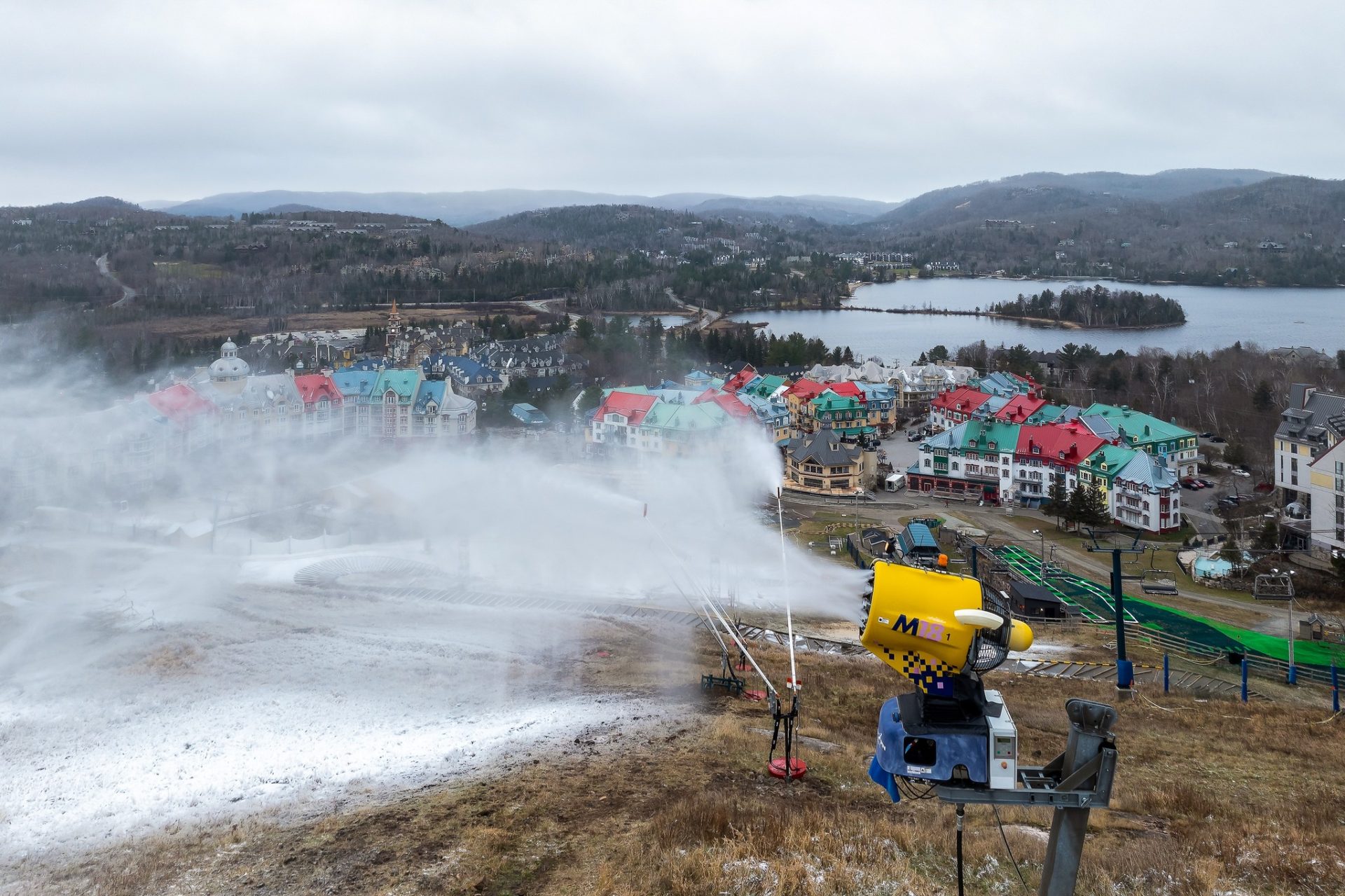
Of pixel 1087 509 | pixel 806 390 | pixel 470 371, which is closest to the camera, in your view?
pixel 1087 509

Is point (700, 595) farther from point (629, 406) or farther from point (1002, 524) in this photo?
point (629, 406)

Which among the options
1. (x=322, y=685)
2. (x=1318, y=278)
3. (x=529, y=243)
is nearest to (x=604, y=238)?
(x=529, y=243)

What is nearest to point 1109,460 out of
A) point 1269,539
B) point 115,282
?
point 1269,539

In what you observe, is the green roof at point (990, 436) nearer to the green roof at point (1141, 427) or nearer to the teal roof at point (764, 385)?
the green roof at point (1141, 427)

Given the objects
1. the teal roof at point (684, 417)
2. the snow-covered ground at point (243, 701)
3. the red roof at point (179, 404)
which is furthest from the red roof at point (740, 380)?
the snow-covered ground at point (243, 701)

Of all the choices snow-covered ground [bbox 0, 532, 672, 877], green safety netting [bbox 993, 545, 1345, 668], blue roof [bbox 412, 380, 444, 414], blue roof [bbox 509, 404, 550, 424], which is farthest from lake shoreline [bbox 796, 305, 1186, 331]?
snow-covered ground [bbox 0, 532, 672, 877]

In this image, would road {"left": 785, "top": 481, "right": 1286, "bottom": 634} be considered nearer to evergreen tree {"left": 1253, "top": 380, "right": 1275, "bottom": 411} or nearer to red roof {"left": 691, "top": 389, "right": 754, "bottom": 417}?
red roof {"left": 691, "top": 389, "right": 754, "bottom": 417}
